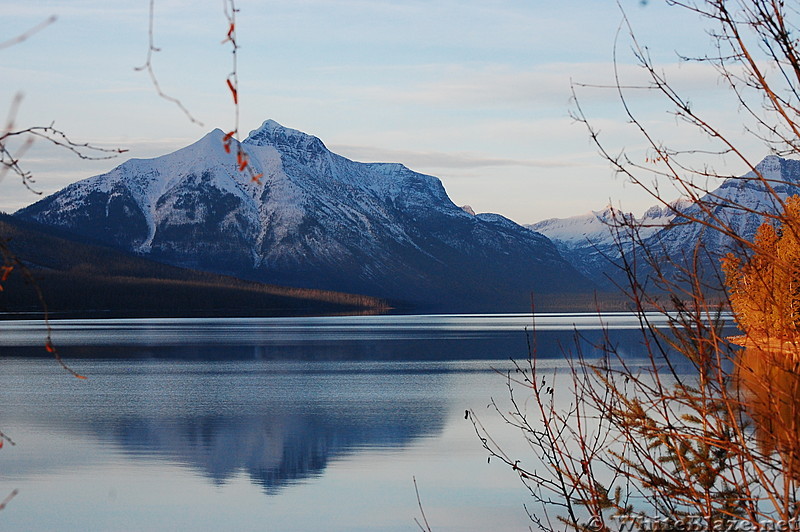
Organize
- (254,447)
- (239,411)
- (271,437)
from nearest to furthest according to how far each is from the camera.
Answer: (254,447) < (271,437) < (239,411)

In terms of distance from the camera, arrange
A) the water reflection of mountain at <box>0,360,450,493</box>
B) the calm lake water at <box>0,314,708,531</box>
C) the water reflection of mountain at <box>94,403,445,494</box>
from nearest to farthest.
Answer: the calm lake water at <box>0,314,708,531</box>, the water reflection of mountain at <box>94,403,445,494</box>, the water reflection of mountain at <box>0,360,450,493</box>

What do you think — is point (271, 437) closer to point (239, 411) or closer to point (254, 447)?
point (254, 447)

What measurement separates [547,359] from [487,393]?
2133 cm

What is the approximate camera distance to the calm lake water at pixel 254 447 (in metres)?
20.3

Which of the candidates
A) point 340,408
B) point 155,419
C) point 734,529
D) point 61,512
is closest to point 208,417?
point 155,419

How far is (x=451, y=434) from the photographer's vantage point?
31.7 metres

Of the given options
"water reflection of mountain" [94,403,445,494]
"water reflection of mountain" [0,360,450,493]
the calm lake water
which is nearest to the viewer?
the calm lake water

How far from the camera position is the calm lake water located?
20312 millimetres

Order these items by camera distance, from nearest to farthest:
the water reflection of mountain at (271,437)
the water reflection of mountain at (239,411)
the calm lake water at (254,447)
A: the calm lake water at (254,447) → the water reflection of mountain at (271,437) → the water reflection of mountain at (239,411)

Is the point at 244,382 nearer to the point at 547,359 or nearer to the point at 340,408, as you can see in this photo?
the point at 340,408

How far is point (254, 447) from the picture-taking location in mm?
29891

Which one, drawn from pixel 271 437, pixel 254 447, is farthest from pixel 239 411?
pixel 254 447

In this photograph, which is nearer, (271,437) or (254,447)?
(254,447)

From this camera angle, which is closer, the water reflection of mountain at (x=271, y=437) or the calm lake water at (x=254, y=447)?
the calm lake water at (x=254, y=447)
